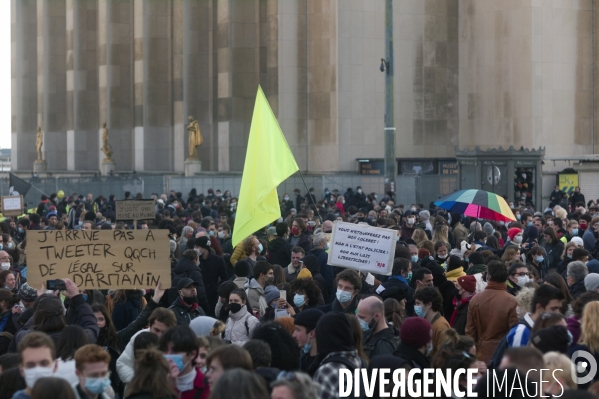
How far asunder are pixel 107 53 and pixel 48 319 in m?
47.1

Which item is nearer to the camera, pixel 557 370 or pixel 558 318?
pixel 557 370

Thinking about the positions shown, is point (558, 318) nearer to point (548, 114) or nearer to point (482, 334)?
point (482, 334)

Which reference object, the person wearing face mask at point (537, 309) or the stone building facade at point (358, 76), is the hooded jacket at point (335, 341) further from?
the stone building facade at point (358, 76)

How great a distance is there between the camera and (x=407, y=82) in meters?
42.4

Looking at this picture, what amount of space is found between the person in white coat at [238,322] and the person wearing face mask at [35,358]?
2990 mm

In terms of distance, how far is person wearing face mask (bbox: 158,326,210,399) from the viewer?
716 centimetres

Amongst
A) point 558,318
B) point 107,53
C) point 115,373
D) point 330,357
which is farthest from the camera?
point 107,53

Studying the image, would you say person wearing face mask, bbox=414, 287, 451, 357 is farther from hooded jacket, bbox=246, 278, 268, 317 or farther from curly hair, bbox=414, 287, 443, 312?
hooded jacket, bbox=246, 278, 268, 317

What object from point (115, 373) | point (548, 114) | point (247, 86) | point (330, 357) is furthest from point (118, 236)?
point (247, 86)

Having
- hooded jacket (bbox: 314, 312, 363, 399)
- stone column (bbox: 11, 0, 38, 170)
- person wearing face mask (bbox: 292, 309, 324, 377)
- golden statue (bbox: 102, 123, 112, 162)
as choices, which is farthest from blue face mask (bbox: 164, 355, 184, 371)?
stone column (bbox: 11, 0, 38, 170)

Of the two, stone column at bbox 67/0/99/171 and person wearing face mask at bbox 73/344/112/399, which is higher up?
stone column at bbox 67/0/99/171

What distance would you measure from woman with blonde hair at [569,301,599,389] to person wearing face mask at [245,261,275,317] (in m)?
4.02

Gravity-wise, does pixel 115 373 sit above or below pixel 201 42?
below

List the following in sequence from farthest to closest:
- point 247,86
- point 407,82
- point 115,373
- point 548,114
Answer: point 247,86, point 407,82, point 548,114, point 115,373
